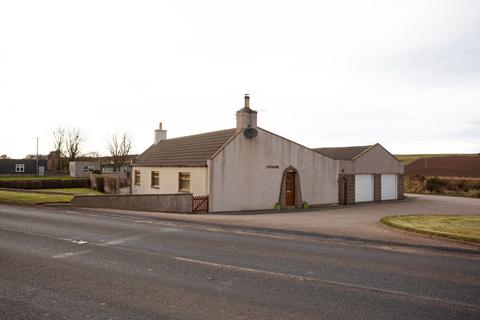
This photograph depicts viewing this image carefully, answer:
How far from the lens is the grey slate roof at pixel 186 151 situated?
24578mm

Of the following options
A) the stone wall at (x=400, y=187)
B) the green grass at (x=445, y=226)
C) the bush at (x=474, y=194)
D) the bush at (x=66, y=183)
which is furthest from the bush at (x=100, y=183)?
the bush at (x=474, y=194)

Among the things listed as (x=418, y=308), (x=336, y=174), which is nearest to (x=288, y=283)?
(x=418, y=308)

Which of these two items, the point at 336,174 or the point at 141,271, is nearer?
the point at 141,271

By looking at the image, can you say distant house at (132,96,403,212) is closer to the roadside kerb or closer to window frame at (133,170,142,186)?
window frame at (133,170,142,186)

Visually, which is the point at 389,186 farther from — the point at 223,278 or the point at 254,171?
the point at 223,278

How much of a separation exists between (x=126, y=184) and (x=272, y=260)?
3821 centimetres

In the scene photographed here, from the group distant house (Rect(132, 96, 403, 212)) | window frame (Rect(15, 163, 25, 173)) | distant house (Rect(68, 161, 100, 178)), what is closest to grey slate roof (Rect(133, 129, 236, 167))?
distant house (Rect(132, 96, 403, 212))

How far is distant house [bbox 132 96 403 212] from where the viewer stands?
925 inches

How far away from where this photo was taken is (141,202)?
71.2 feet

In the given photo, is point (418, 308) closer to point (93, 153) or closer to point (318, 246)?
point (318, 246)

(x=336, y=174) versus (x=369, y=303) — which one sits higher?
(x=336, y=174)

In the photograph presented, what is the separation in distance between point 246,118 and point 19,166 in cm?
6241

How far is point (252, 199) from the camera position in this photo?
80.5 ft

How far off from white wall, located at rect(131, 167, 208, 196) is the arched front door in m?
6.15
